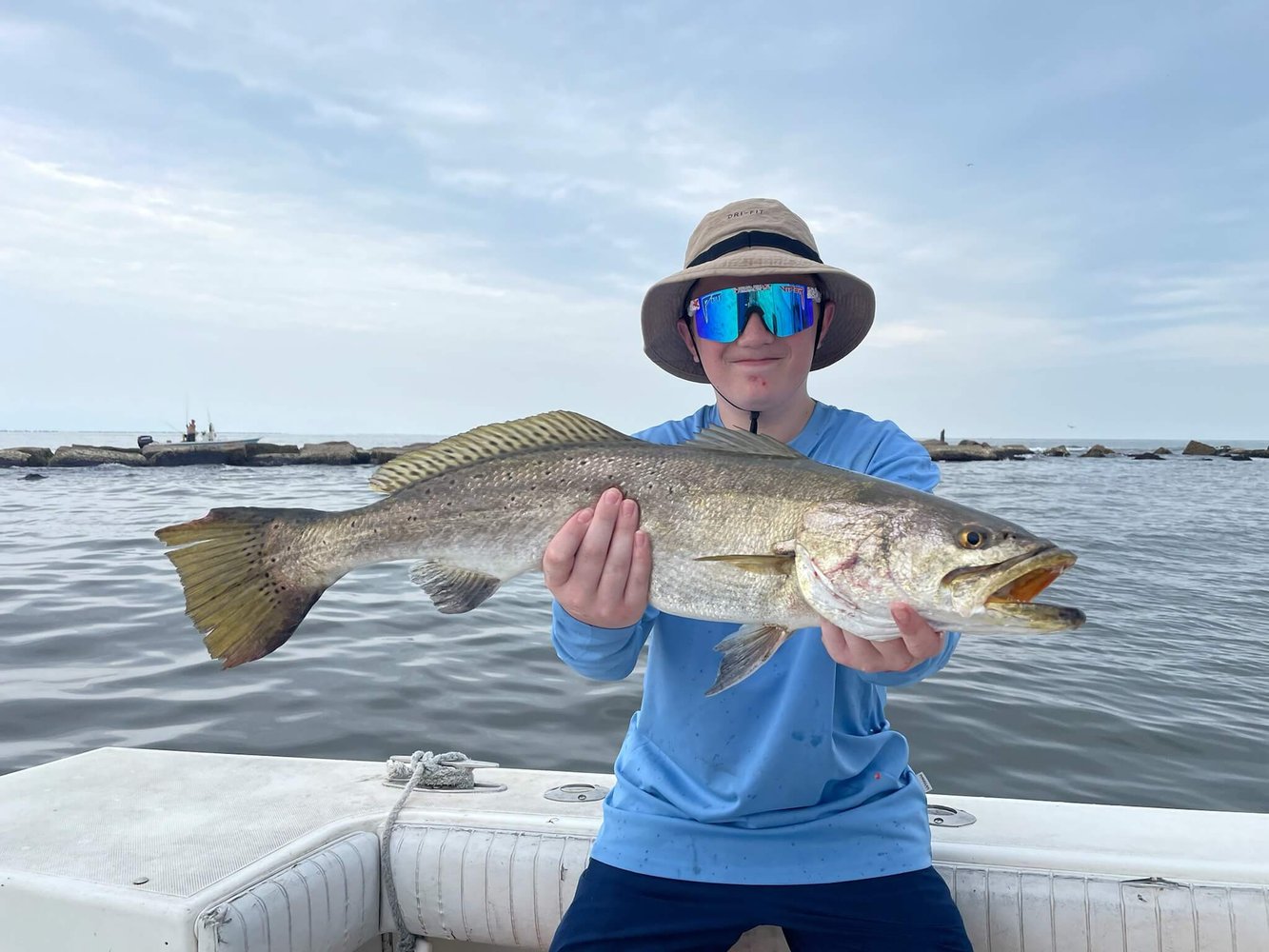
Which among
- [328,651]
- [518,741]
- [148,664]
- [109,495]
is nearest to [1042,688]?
[518,741]

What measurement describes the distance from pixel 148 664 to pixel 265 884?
19.9ft

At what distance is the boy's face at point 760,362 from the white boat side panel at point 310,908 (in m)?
2.31

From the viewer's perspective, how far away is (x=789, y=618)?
261 cm

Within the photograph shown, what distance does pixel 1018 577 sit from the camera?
7.72 feet

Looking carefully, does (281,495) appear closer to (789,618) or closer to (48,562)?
(48,562)

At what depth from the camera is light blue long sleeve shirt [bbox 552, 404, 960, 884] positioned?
8.32 ft

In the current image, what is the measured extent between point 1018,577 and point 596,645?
1408 millimetres

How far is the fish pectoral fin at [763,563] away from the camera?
2602mm

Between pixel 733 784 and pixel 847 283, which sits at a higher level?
pixel 847 283

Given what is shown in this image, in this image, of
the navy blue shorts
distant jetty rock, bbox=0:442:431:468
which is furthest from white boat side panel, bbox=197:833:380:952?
distant jetty rock, bbox=0:442:431:468

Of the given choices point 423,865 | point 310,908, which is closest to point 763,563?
point 423,865

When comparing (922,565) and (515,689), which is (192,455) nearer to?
(515,689)

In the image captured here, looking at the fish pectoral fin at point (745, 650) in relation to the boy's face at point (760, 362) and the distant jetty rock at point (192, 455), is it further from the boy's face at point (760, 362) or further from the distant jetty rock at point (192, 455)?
the distant jetty rock at point (192, 455)

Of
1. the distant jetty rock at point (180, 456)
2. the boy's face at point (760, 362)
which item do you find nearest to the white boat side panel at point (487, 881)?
the boy's face at point (760, 362)
